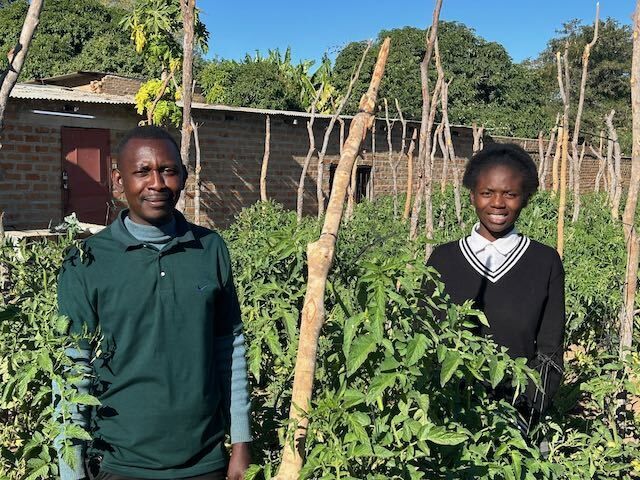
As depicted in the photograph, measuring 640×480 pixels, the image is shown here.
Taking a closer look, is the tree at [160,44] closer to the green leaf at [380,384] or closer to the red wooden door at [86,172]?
the red wooden door at [86,172]

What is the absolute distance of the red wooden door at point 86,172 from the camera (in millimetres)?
8922

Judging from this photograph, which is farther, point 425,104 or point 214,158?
point 214,158

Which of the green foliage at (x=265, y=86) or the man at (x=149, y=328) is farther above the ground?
the green foliage at (x=265, y=86)

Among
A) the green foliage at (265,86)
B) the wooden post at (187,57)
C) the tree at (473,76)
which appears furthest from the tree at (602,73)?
the wooden post at (187,57)

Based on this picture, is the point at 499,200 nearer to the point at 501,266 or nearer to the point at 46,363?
the point at 501,266

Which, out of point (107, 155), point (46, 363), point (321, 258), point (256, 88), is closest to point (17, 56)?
point (46, 363)

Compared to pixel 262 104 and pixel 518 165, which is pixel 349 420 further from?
pixel 262 104

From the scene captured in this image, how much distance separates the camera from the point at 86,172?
916cm

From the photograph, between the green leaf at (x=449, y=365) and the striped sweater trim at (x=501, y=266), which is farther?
the striped sweater trim at (x=501, y=266)

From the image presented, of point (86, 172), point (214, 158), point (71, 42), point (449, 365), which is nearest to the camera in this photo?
point (449, 365)

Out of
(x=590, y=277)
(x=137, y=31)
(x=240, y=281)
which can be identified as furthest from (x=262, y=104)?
(x=240, y=281)

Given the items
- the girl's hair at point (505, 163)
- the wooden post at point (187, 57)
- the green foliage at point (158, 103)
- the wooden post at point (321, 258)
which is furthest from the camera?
the green foliage at point (158, 103)

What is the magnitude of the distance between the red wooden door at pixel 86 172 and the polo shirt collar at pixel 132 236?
7.54 m

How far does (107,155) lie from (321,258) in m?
8.69
